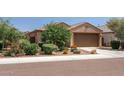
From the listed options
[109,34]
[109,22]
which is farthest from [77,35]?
[109,22]

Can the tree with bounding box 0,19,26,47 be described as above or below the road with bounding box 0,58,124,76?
above

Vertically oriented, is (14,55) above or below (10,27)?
below

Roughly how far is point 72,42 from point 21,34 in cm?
1235

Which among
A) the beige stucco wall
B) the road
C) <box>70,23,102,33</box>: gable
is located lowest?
the road

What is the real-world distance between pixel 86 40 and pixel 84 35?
81 cm

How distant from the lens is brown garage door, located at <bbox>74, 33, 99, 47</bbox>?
117 ft

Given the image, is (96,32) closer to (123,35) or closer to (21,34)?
(123,35)

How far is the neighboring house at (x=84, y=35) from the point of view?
35.1 meters

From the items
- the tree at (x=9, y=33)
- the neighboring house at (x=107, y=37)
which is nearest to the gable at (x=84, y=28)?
the neighboring house at (x=107, y=37)

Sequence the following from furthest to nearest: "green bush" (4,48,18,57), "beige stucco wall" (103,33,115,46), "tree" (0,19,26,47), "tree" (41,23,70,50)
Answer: "beige stucco wall" (103,33,115,46) → "tree" (41,23,70,50) → "tree" (0,19,26,47) → "green bush" (4,48,18,57)

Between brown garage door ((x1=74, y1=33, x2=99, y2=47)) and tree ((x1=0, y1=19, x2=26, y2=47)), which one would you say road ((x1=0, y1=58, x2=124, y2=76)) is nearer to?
tree ((x1=0, y1=19, x2=26, y2=47))

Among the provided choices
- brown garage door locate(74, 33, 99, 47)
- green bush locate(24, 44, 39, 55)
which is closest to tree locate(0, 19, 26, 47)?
green bush locate(24, 44, 39, 55)

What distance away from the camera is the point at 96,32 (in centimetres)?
3575

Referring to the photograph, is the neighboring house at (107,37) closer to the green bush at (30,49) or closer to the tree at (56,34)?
the tree at (56,34)
